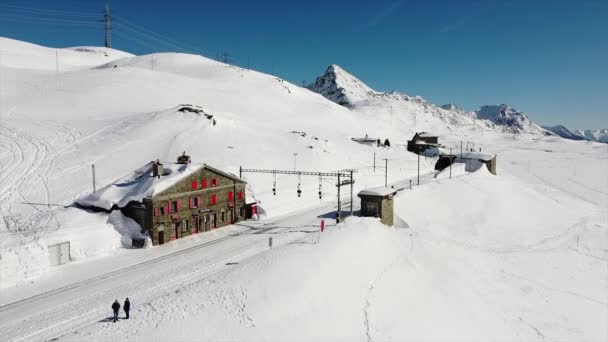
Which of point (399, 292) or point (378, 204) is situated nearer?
point (399, 292)

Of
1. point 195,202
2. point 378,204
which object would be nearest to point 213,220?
point 195,202

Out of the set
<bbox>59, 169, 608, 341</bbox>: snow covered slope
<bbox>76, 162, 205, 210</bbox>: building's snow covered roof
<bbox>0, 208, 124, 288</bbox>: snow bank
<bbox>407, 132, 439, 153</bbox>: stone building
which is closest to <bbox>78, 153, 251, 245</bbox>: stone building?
<bbox>76, 162, 205, 210</bbox>: building's snow covered roof

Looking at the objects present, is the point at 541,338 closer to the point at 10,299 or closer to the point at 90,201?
the point at 10,299

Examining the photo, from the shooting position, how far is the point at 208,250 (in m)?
41.3

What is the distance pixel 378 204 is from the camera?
51.8m

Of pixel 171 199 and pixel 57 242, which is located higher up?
pixel 171 199

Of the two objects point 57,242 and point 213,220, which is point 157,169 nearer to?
point 213,220

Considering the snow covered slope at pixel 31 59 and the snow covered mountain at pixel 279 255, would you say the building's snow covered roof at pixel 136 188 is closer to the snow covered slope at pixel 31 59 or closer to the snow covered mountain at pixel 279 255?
the snow covered mountain at pixel 279 255

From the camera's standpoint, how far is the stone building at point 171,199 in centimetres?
4284

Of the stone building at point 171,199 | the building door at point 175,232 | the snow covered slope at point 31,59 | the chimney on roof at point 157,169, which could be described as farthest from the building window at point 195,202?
the snow covered slope at point 31,59

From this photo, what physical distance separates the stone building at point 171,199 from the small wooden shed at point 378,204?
60.0 feet

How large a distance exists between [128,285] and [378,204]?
104 feet

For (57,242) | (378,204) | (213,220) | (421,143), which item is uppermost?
(421,143)

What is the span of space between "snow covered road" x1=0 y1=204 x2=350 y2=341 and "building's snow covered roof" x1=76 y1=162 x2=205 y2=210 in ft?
21.0
